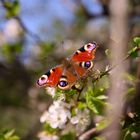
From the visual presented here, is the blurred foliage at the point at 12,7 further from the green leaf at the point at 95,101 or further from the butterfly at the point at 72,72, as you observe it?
the butterfly at the point at 72,72

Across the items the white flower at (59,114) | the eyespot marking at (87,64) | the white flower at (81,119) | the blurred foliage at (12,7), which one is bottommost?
the eyespot marking at (87,64)

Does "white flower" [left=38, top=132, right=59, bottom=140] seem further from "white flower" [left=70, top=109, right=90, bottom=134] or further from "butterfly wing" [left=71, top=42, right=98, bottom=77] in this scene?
"butterfly wing" [left=71, top=42, right=98, bottom=77]

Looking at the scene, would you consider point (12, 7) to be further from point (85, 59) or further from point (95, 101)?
point (85, 59)

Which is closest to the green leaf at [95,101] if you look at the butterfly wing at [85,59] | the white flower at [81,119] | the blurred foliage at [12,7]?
the white flower at [81,119]

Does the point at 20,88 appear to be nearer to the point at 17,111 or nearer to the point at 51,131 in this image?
the point at 17,111

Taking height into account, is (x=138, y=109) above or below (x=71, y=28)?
below

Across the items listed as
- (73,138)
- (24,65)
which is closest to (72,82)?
(73,138)

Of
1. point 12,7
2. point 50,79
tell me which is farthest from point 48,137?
point 12,7

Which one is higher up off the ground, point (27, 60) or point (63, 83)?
point (27, 60)
